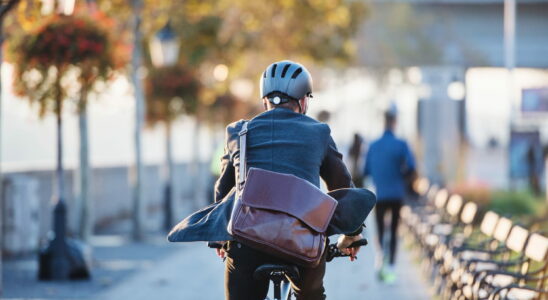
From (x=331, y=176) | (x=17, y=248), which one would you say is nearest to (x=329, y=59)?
(x=17, y=248)

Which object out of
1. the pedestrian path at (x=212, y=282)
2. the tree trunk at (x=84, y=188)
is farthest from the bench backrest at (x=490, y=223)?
the tree trunk at (x=84, y=188)

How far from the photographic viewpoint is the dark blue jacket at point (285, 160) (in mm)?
6379

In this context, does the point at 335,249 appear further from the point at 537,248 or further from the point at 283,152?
the point at 537,248

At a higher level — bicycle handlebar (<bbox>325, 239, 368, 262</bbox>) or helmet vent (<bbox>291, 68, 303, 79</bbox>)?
helmet vent (<bbox>291, 68, 303, 79</bbox>)

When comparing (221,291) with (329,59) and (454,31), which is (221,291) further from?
(454,31)

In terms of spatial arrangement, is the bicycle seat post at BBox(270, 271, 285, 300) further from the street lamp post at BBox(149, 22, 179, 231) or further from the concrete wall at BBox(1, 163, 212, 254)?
the street lamp post at BBox(149, 22, 179, 231)

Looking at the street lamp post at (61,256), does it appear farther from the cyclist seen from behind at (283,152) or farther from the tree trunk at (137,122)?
the cyclist seen from behind at (283,152)

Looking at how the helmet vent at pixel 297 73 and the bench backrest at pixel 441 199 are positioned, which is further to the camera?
the bench backrest at pixel 441 199

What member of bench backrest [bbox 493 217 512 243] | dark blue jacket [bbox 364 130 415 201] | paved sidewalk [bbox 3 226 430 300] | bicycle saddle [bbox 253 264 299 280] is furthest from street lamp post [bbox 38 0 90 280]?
bicycle saddle [bbox 253 264 299 280]

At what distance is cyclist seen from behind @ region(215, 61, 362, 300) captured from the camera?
6355 mm

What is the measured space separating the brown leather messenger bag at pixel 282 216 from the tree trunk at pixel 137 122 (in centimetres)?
1569

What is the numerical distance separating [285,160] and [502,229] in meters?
5.38

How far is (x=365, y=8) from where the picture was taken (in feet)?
117

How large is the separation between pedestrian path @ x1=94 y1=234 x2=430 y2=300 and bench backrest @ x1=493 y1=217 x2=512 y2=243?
2.06 metres
